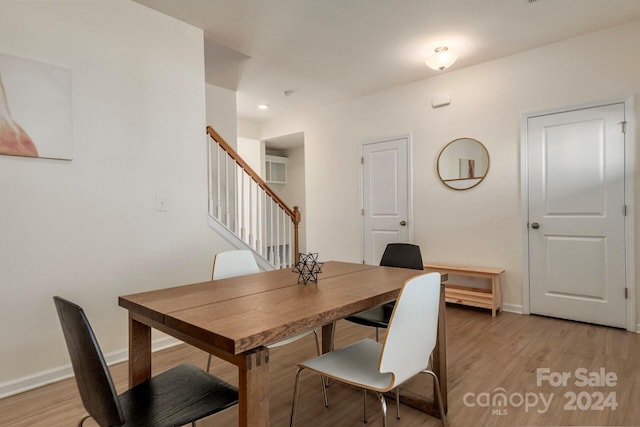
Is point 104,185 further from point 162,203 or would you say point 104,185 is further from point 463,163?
point 463,163

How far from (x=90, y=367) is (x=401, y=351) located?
1010 millimetres

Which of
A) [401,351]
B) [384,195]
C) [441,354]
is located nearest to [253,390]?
[401,351]

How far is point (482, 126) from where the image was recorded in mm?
3848

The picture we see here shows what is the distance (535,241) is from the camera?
3529mm

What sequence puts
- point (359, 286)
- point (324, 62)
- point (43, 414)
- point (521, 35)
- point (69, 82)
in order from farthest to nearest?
point (324, 62) < point (521, 35) < point (69, 82) < point (43, 414) < point (359, 286)

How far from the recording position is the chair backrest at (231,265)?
217cm

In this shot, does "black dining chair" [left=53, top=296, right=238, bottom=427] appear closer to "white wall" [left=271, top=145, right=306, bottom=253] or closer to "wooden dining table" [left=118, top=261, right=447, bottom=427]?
"wooden dining table" [left=118, top=261, right=447, bottom=427]

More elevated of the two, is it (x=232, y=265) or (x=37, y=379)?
(x=232, y=265)

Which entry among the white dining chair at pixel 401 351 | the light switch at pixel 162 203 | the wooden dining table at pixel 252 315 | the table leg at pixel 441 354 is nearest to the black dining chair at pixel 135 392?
the wooden dining table at pixel 252 315

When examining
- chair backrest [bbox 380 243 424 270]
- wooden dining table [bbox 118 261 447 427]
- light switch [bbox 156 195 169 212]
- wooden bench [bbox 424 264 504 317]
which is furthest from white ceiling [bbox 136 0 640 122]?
wooden bench [bbox 424 264 504 317]

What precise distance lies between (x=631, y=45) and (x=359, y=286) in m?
3.35

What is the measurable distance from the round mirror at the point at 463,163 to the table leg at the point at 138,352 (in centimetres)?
353

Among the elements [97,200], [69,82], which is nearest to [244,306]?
[97,200]

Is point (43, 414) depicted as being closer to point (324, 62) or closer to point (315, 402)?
point (315, 402)
